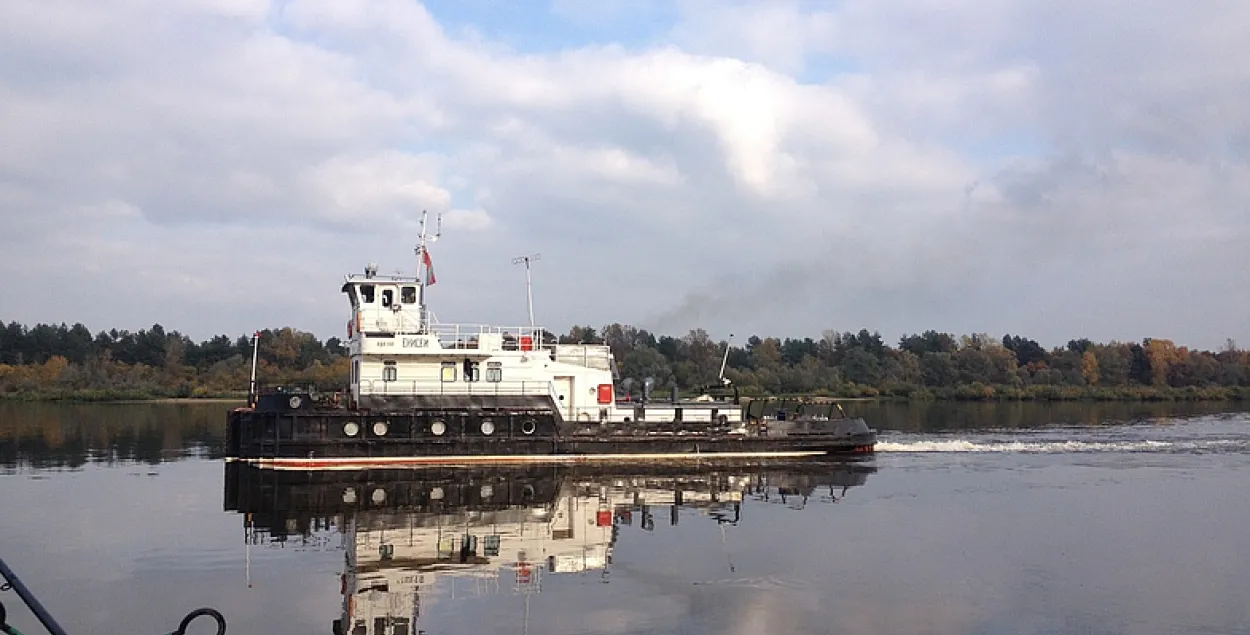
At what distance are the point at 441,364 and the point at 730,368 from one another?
202ft

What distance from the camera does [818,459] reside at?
33.2 m

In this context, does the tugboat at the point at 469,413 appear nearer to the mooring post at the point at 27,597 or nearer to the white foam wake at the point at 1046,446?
the white foam wake at the point at 1046,446

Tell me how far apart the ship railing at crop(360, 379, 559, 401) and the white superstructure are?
0.03m

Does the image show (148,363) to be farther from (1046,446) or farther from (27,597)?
(27,597)

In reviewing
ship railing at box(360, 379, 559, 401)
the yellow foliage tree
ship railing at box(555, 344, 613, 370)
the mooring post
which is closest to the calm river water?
ship railing at box(360, 379, 559, 401)

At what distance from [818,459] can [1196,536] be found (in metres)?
13.7

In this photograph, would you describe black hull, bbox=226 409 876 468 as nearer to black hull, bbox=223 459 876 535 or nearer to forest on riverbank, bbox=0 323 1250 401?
black hull, bbox=223 459 876 535

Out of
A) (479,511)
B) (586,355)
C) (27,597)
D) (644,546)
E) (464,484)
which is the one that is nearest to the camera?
(27,597)

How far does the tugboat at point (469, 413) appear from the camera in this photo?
28.4 metres

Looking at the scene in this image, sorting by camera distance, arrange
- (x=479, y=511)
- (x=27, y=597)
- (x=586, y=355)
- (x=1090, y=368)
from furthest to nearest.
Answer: (x=1090, y=368), (x=586, y=355), (x=479, y=511), (x=27, y=597)

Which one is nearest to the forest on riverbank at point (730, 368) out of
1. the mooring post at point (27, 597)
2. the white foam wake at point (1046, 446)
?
the white foam wake at point (1046, 446)

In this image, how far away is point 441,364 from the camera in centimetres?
3053

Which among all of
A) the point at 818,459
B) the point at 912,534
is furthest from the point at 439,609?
the point at 818,459

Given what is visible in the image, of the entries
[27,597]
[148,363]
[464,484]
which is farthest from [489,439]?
[148,363]
